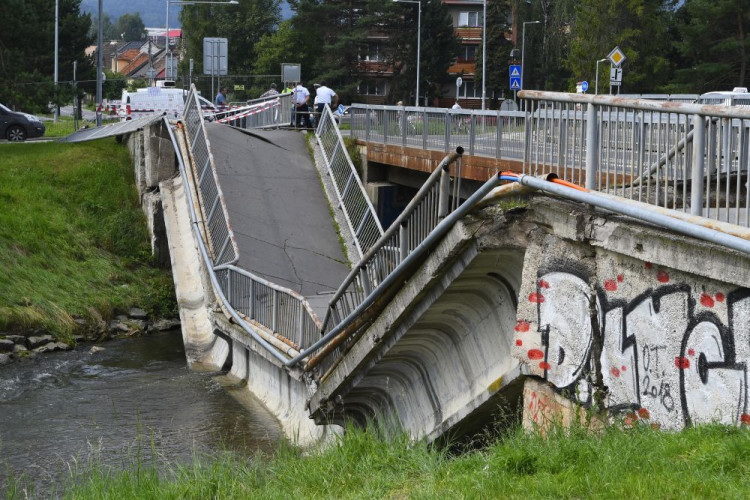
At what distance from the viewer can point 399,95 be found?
78.2 metres

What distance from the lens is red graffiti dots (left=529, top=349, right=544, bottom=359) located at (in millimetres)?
9117

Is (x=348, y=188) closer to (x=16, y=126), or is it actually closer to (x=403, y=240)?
(x=403, y=240)

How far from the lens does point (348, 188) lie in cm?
2205

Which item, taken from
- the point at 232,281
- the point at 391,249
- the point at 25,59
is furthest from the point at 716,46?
the point at 391,249

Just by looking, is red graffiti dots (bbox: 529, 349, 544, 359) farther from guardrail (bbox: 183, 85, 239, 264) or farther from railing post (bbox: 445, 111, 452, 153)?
railing post (bbox: 445, 111, 452, 153)

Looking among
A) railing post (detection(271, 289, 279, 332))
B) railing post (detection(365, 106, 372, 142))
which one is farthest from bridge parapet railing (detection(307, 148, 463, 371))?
railing post (detection(365, 106, 372, 142))

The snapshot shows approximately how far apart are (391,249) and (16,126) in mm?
24676

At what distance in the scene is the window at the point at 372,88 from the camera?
8062cm

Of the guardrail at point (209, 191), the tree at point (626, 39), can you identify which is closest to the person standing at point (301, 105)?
the guardrail at point (209, 191)

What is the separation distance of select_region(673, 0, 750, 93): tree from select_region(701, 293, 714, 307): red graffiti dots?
4913 cm

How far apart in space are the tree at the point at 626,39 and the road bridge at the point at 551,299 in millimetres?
46512

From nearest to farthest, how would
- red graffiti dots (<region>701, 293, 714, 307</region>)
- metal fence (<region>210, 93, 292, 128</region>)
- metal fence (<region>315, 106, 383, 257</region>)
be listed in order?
red graffiti dots (<region>701, 293, 714, 307</region>), metal fence (<region>315, 106, 383, 257</region>), metal fence (<region>210, 93, 292, 128</region>)

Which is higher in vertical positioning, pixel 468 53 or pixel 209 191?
pixel 468 53

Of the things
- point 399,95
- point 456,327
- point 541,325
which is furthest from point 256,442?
point 399,95
